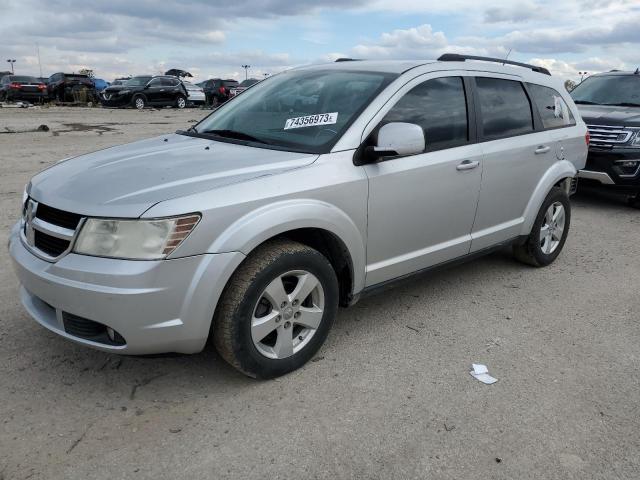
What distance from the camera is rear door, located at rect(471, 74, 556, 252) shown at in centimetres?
409

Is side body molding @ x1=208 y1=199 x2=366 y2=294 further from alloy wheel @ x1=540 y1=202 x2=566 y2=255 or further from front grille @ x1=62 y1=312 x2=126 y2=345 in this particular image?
alloy wheel @ x1=540 y1=202 x2=566 y2=255

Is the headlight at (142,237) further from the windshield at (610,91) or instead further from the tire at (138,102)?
the tire at (138,102)

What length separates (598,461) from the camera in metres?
2.48

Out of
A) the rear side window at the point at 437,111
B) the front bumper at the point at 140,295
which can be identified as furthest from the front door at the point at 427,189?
the front bumper at the point at 140,295

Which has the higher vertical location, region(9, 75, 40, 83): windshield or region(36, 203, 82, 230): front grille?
region(9, 75, 40, 83): windshield

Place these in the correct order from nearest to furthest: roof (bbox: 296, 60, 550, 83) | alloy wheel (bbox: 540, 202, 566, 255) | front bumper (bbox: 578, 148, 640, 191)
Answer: roof (bbox: 296, 60, 550, 83)
alloy wheel (bbox: 540, 202, 566, 255)
front bumper (bbox: 578, 148, 640, 191)

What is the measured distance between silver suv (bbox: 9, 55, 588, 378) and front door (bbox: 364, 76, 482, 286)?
0.01 meters

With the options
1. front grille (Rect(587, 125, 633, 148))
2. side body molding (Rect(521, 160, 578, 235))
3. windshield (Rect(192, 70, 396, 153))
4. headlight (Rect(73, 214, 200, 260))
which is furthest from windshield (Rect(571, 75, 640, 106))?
headlight (Rect(73, 214, 200, 260))

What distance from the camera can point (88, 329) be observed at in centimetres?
267

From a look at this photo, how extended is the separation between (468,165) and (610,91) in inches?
251

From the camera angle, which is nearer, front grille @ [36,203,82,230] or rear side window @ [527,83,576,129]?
front grille @ [36,203,82,230]

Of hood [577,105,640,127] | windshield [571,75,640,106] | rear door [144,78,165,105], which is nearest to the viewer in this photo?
hood [577,105,640,127]

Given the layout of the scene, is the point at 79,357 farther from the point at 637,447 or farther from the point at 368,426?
the point at 637,447

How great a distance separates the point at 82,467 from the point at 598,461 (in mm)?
2260
